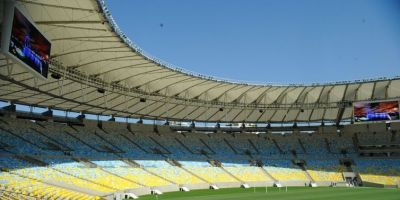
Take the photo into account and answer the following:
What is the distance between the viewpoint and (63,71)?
33250 mm

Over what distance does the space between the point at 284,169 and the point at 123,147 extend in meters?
21.6

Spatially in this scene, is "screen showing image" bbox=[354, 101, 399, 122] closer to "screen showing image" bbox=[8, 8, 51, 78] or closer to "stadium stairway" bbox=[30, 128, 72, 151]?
"stadium stairway" bbox=[30, 128, 72, 151]

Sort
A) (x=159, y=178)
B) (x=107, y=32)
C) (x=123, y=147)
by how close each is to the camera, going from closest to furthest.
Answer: (x=107, y=32) → (x=159, y=178) → (x=123, y=147)

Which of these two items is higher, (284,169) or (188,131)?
(188,131)

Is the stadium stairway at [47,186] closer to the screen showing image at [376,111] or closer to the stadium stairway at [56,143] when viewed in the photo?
the stadium stairway at [56,143]

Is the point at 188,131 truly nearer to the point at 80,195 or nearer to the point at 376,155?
the point at 376,155

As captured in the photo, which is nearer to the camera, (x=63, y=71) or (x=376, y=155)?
(x=63, y=71)

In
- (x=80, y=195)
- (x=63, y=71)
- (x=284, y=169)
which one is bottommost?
(x=80, y=195)

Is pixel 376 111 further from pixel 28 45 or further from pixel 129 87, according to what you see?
pixel 28 45

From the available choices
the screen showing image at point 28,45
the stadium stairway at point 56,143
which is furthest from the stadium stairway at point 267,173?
the screen showing image at point 28,45

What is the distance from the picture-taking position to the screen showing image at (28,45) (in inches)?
814

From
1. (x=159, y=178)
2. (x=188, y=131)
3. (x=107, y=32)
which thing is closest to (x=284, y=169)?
(x=188, y=131)

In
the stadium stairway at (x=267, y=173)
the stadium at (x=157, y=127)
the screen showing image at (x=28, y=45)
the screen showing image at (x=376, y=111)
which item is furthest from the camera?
the stadium stairway at (x=267, y=173)

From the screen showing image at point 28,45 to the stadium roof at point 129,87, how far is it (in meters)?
1.40
